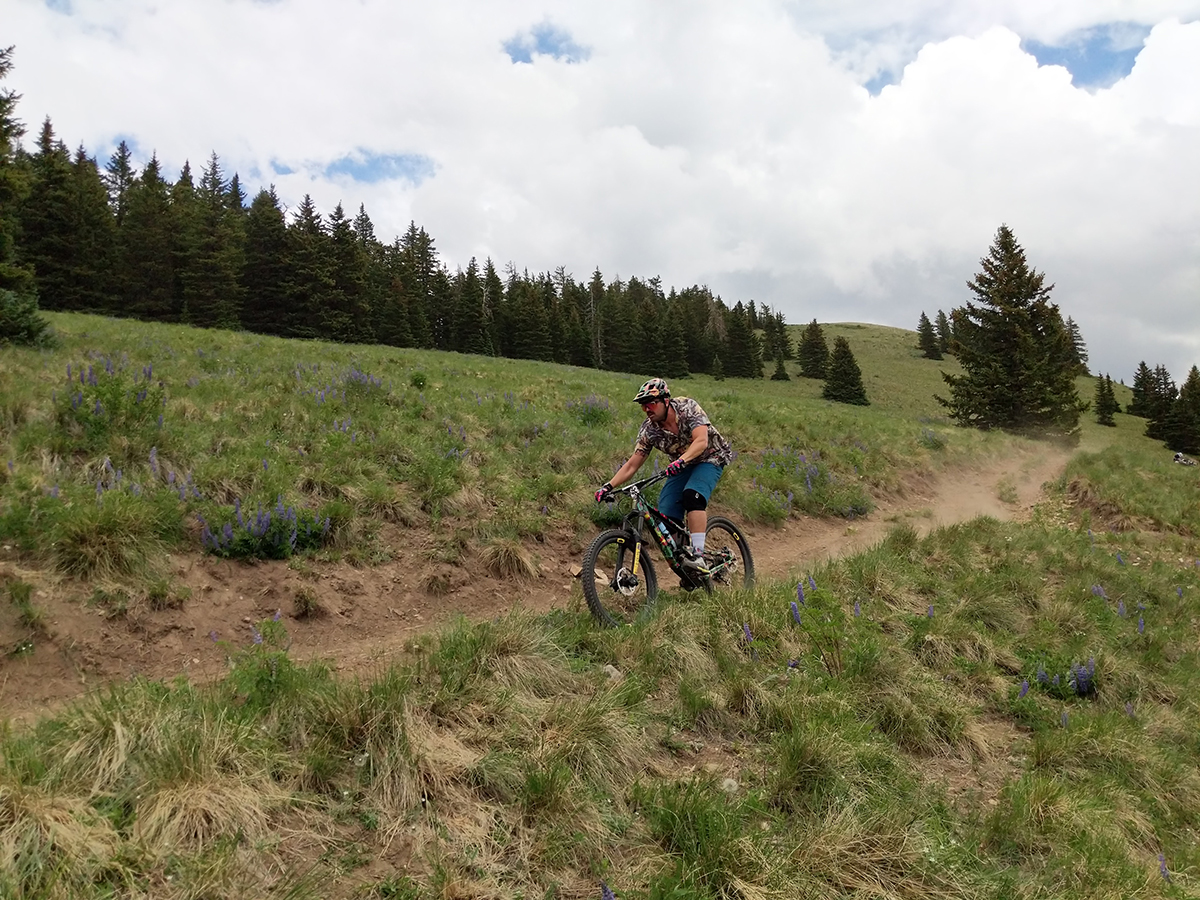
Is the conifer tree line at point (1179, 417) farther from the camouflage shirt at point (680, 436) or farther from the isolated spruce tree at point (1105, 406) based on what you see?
the camouflage shirt at point (680, 436)

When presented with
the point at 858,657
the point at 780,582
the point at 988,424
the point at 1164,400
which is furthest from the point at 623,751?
the point at 1164,400

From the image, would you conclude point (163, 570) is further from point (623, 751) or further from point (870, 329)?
point (870, 329)

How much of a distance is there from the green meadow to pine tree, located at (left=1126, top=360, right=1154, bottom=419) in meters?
87.5

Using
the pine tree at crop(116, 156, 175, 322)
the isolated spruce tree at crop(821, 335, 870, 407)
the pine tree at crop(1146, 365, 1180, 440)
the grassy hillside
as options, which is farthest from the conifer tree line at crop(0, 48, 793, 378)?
the pine tree at crop(1146, 365, 1180, 440)

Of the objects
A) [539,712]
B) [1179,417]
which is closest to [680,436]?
[539,712]

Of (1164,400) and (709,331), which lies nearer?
(1164,400)

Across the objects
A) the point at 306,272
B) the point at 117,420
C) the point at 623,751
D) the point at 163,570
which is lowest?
the point at 623,751

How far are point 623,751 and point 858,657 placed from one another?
251 centimetres

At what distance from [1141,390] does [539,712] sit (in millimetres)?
107549

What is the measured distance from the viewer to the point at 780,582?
7.05 meters

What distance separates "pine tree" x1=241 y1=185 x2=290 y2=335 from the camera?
51.0 meters

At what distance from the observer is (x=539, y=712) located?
12.9 feet

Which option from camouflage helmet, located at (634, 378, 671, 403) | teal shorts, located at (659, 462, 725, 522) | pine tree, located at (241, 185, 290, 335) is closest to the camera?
camouflage helmet, located at (634, 378, 671, 403)

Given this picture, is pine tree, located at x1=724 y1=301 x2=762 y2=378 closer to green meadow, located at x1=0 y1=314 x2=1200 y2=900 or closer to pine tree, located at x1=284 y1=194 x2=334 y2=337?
pine tree, located at x1=284 y1=194 x2=334 y2=337
